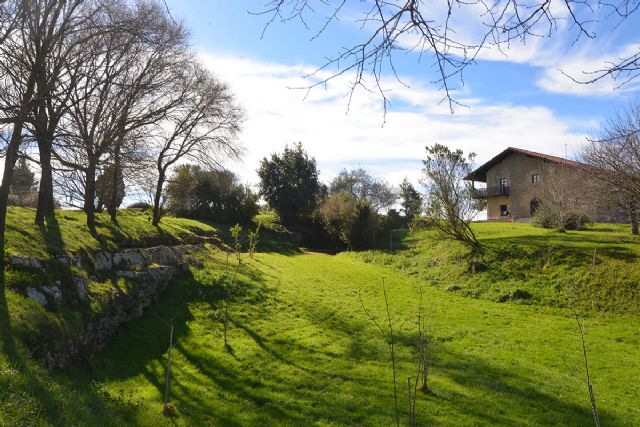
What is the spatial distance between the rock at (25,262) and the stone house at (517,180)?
30.0 metres

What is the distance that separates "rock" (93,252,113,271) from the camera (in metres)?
12.6

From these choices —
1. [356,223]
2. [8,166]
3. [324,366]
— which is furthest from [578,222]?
[8,166]

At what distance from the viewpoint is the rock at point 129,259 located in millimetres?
14031

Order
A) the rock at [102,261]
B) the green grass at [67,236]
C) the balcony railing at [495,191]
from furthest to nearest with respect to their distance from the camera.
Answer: the balcony railing at [495,191], the rock at [102,261], the green grass at [67,236]

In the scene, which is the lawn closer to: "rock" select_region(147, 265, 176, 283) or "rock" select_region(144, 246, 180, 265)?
"rock" select_region(147, 265, 176, 283)

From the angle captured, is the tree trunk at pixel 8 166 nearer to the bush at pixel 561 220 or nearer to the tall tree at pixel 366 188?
the bush at pixel 561 220

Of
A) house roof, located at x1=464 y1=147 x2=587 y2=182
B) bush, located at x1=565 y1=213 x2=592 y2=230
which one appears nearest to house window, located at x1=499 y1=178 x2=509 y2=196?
house roof, located at x1=464 y1=147 x2=587 y2=182

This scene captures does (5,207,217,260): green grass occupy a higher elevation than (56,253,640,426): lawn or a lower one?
higher

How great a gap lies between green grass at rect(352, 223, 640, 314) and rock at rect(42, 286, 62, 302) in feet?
47.1

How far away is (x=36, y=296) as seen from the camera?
27.9ft

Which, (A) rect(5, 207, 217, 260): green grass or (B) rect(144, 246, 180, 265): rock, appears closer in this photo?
(A) rect(5, 207, 217, 260): green grass

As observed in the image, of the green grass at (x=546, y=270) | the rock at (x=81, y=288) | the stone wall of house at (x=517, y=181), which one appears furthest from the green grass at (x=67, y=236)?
the stone wall of house at (x=517, y=181)

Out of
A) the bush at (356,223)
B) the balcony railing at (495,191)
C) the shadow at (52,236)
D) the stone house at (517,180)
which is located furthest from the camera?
the balcony railing at (495,191)

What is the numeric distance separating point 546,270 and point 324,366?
14067 millimetres
